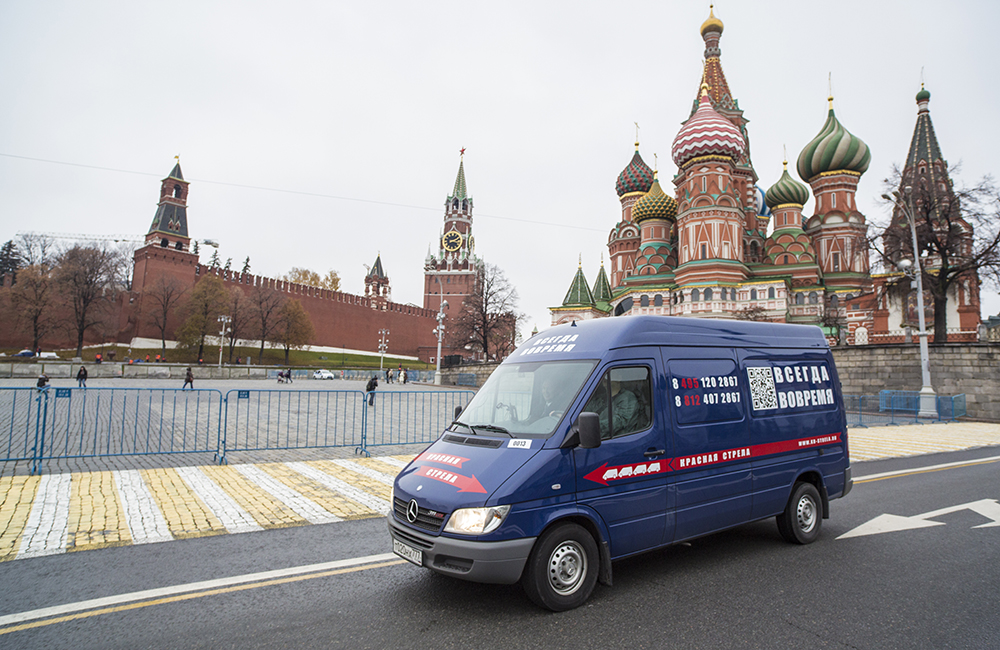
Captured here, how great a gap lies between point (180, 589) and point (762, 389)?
549 centimetres

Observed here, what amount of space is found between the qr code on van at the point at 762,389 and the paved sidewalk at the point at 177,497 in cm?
453

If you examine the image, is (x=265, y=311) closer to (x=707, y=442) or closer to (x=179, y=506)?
(x=179, y=506)

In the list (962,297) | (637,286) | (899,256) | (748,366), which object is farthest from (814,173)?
(748,366)

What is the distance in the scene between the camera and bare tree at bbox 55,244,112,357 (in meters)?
52.1

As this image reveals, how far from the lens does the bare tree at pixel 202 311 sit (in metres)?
56.5

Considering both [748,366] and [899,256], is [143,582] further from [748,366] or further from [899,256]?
[899,256]

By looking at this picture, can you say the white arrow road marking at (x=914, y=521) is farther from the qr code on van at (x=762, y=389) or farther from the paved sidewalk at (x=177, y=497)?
the paved sidewalk at (x=177, y=497)

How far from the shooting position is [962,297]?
147 ft

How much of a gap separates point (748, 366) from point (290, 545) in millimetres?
4895

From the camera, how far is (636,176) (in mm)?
62031

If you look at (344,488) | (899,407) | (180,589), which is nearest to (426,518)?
(180,589)

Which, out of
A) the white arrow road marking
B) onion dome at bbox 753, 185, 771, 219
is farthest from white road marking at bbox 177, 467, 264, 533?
onion dome at bbox 753, 185, 771, 219

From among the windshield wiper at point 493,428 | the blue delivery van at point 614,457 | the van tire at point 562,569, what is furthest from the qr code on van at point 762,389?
the windshield wiper at point 493,428

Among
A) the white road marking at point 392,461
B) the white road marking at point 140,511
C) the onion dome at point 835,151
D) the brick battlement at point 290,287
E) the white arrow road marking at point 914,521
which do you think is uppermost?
the onion dome at point 835,151
